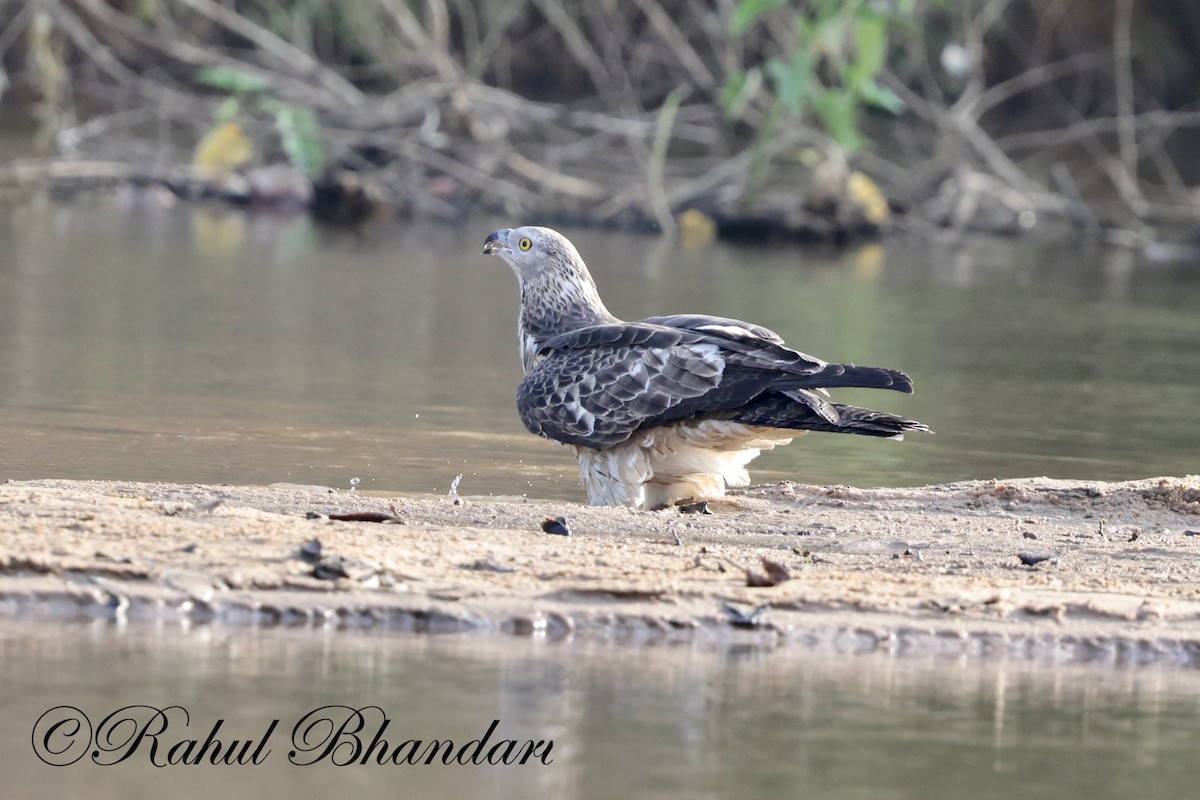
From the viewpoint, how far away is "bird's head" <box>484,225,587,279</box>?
8070 mm

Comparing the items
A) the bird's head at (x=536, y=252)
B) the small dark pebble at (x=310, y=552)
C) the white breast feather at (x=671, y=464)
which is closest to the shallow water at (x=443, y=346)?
the white breast feather at (x=671, y=464)

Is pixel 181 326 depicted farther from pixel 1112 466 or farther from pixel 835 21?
pixel 835 21

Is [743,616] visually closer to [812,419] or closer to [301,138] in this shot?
[812,419]

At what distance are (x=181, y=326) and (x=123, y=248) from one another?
3833 mm

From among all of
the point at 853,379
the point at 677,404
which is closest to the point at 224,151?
the point at 677,404

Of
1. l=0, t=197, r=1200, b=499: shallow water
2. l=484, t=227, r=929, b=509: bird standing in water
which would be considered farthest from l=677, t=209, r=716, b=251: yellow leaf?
l=484, t=227, r=929, b=509: bird standing in water

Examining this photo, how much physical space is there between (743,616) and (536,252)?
3.42 m

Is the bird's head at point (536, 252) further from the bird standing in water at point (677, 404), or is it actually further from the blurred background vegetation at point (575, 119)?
the blurred background vegetation at point (575, 119)

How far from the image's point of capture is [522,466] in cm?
802

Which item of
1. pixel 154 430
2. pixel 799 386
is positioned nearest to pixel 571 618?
pixel 799 386

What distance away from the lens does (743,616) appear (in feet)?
16.2

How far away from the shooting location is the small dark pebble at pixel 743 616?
16.1ft

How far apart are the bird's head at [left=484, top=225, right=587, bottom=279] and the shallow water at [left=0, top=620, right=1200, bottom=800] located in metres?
3.54

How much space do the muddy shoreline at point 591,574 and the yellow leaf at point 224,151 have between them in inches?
527
